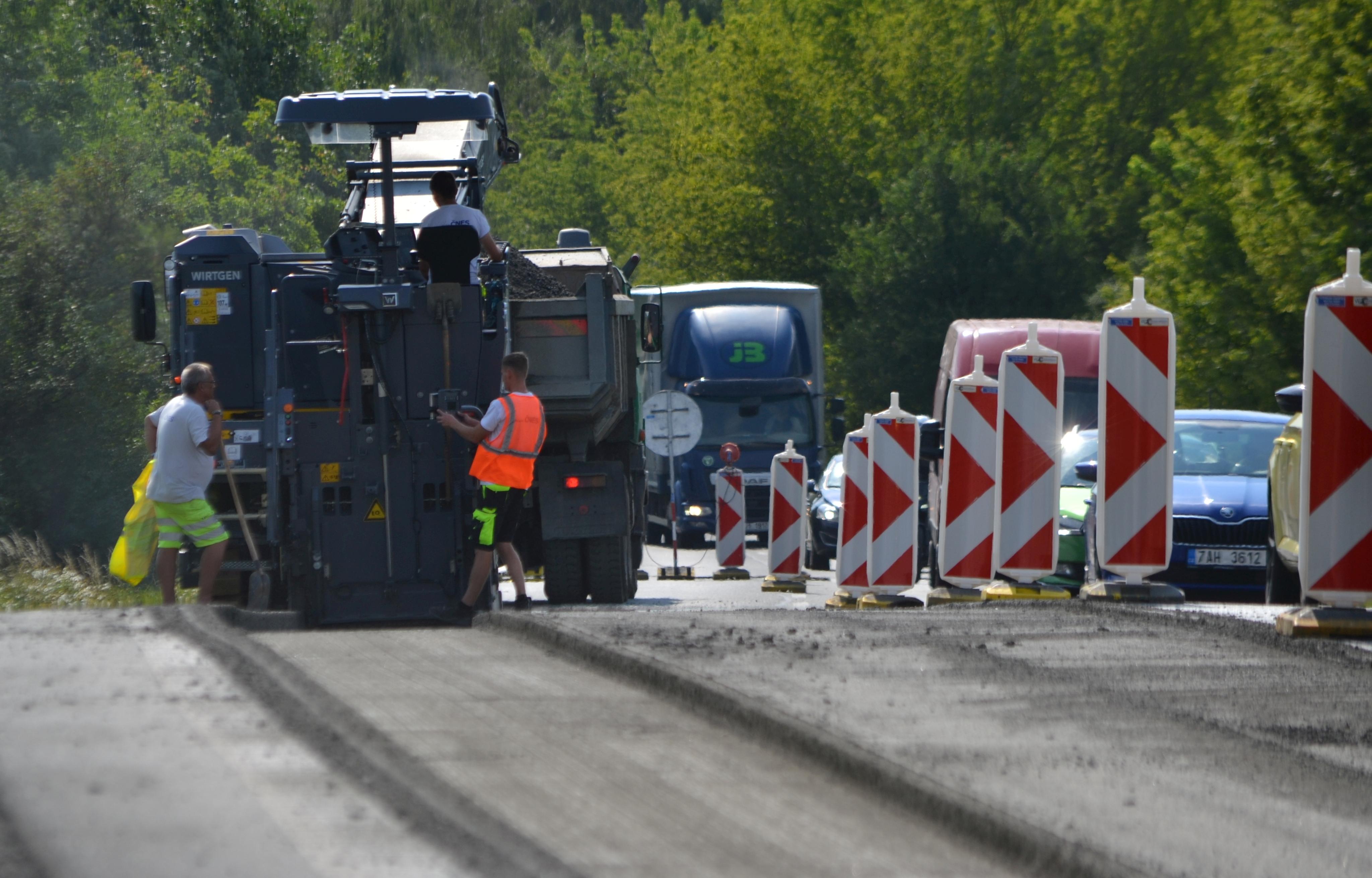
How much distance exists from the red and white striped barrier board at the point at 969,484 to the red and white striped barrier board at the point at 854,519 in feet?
7.29

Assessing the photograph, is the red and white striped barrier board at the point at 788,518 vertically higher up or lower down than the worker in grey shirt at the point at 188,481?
lower down

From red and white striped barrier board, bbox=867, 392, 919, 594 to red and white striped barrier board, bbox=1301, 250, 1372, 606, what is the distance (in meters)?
4.70

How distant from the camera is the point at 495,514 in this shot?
11.5 metres

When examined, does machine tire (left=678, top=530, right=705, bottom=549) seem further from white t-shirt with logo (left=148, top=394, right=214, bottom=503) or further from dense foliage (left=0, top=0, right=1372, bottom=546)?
white t-shirt with logo (left=148, top=394, right=214, bottom=503)

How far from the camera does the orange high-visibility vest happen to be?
37.2 ft

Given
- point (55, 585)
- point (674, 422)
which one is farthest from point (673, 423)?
point (55, 585)

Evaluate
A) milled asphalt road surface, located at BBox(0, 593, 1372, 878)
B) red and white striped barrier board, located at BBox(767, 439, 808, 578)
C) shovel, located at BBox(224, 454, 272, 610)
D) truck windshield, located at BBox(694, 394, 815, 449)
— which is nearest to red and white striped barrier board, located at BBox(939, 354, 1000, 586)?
milled asphalt road surface, located at BBox(0, 593, 1372, 878)

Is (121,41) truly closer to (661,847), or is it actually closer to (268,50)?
(268,50)

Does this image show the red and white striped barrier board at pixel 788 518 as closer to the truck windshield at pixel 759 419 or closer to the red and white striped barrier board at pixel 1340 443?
the truck windshield at pixel 759 419

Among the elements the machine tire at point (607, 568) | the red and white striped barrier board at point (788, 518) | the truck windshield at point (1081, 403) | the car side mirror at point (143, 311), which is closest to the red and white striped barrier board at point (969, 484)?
the machine tire at point (607, 568)

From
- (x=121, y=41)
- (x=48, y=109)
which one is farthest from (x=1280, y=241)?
(x=121, y=41)

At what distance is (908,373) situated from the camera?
45.2 metres

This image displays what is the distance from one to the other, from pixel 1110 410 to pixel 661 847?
5.49 meters

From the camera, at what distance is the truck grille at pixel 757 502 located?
30.0 meters
